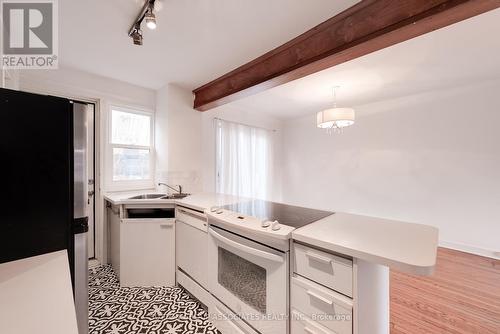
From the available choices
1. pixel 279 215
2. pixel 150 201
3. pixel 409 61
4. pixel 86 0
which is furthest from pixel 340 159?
pixel 86 0

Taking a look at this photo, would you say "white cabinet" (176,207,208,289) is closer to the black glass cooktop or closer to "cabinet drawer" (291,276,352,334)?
the black glass cooktop

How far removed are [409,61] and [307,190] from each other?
9.52ft

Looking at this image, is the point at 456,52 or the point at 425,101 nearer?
the point at 456,52

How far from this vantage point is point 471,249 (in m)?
2.76

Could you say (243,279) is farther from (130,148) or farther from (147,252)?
(130,148)

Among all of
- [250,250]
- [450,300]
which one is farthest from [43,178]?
[450,300]

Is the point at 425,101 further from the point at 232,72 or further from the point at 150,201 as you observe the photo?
the point at 150,201

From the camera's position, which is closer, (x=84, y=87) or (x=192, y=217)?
(x=192, y=217)

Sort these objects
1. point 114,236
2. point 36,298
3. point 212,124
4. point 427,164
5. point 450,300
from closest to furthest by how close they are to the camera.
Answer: point 36,298 < point 450,300 < point 114,236 < point 427,164 < point 212,124

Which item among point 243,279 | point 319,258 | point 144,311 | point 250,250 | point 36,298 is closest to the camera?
point 36,298

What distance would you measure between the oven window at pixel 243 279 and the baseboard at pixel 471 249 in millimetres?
3301

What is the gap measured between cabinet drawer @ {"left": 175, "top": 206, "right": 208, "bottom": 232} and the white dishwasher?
4.8 inches

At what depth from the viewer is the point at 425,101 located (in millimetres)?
3084

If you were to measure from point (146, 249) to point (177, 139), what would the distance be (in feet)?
4.70
